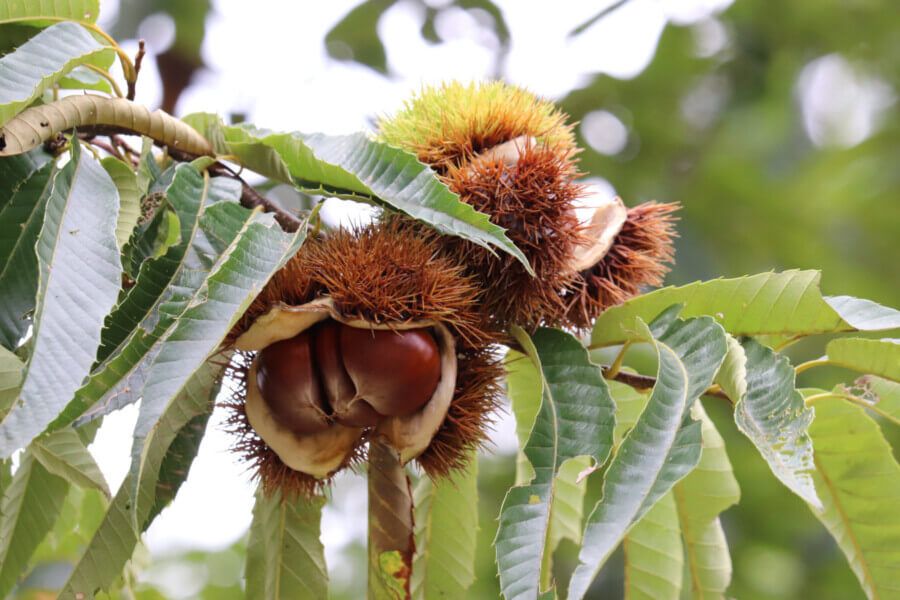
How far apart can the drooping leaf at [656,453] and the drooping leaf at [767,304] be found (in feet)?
0.45

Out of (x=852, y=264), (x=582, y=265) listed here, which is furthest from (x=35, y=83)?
(x=852, y=264)

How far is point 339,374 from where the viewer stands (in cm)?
104

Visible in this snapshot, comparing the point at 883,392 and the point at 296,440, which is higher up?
the point at 883,392

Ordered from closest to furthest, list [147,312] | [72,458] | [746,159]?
[147,312] → [72,458] → [746,159]

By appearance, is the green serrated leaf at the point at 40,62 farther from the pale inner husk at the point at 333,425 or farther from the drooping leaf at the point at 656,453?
the drooping leaf at the point at 656,453

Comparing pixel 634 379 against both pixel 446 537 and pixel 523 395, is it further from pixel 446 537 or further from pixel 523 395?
pixel 446 537

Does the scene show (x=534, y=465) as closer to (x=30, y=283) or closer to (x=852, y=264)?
(x=30, y=283)

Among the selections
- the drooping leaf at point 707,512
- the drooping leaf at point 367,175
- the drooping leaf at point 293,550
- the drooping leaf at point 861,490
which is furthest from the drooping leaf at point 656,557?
the drooping leaf at point 367,175

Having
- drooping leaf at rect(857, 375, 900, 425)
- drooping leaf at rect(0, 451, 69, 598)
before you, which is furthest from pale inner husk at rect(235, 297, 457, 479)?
drooping leaf at rect(857, 375, 900, 425)

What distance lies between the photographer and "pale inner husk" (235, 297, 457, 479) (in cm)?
103

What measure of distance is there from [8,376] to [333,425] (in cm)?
35

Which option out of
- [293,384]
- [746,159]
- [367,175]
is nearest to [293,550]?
[293,384]

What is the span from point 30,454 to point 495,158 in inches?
31.1

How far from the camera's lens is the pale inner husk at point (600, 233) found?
1.22 m
